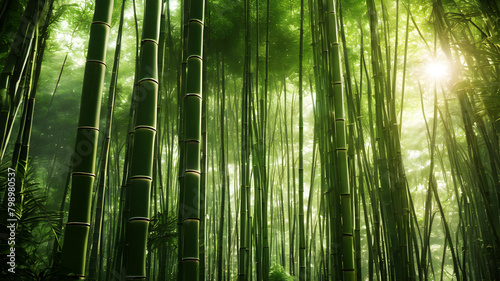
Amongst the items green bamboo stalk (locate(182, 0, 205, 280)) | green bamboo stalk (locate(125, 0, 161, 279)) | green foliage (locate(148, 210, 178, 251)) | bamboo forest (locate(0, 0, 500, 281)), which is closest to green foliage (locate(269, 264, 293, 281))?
bamboo forest (locate(0, 0, 500, 281))

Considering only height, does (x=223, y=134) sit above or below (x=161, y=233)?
above

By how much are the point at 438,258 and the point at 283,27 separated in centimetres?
779

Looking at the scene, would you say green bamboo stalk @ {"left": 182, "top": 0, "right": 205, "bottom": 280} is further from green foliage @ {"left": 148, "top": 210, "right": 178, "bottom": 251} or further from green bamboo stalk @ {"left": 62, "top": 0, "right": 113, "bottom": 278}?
green foliage @ {"left": 148, "top": 210, "right": 178, "bottom": 251}

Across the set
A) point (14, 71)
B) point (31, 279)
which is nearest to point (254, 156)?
point (14, 71)

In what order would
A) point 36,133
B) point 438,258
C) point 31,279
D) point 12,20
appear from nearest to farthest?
point 31,279 → point 12,20 → point 36,133 → point 438,258

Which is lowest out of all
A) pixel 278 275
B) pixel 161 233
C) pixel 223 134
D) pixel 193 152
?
pixel 278 275

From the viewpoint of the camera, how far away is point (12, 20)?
226 cm

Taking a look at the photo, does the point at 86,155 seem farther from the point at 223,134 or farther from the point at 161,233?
the point at 161,233

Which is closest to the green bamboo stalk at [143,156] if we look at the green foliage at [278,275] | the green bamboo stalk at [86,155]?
the green bamboo stalk at [86,155]

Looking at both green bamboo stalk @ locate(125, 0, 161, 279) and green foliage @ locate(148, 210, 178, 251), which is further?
green foliage @ locate(148, 210, 178, 251)

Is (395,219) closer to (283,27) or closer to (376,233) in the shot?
(376,233)

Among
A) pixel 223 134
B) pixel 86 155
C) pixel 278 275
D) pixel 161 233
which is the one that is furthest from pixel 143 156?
pixel 278 275

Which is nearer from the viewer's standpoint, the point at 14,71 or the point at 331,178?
the point at 14,71

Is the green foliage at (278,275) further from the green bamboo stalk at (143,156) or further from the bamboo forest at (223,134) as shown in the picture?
the green bamboo stalk at (143,156)
